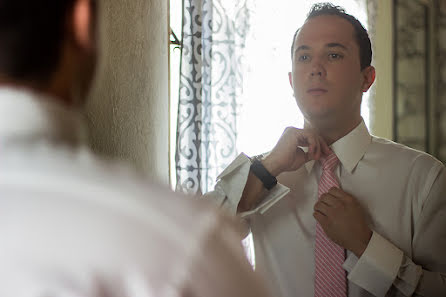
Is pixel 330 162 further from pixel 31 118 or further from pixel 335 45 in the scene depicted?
pixel 31 118

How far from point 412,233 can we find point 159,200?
110cm

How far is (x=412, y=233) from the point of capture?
4.17ft

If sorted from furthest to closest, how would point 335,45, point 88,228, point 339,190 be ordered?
point 335,45 → point 339,190 → point 88,228

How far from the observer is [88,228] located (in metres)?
0.30

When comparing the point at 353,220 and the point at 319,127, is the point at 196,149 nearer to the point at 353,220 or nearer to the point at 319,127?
the point at 319,127

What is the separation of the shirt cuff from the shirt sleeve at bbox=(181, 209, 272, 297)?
0.92 m

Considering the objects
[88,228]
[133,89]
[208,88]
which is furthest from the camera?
[208,88]

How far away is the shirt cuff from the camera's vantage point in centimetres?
117

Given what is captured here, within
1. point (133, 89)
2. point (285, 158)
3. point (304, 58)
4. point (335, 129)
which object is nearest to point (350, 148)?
point (335, 129)

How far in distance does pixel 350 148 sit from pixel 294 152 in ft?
0.53

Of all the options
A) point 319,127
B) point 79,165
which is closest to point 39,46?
point 79,165

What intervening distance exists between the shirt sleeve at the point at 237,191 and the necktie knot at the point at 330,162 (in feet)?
0.46

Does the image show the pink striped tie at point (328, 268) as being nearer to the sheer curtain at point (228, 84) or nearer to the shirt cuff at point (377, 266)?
the shirt cuff at point (377, 266)

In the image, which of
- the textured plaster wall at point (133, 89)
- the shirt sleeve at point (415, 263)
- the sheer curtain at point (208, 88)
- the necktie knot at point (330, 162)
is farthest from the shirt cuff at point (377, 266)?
the sheer curtain at point (208, 88)
